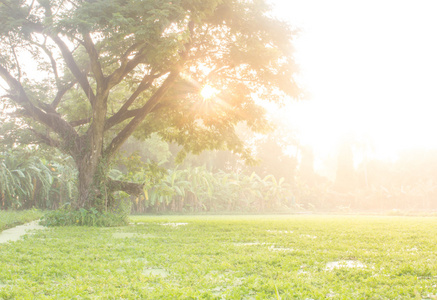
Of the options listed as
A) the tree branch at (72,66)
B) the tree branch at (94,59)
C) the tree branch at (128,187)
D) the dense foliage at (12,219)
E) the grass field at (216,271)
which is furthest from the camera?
the tree branch at (72,66)

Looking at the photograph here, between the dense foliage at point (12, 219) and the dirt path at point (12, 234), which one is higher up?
the dense foliage at point (12, 219)

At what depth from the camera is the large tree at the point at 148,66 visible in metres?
9.86

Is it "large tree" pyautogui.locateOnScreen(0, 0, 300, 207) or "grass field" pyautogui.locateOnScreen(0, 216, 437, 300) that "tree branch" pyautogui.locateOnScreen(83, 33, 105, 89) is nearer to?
"large tree" pyautogui.locateOnScreen(0, 0, 300, 207)

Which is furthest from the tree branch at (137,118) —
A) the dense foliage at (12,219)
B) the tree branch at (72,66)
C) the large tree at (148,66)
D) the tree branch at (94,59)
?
the dense foliage at (12,219)

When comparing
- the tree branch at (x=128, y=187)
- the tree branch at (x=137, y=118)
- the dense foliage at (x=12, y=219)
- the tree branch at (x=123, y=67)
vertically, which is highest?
the tree branch at (x=123, y=67)

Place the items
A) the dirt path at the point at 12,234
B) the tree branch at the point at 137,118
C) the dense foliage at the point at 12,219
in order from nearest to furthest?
1. the dirt path at the point at 12,234
2. the dense foliage at the point at 12,219
3. the tree branch at the point at 137,118

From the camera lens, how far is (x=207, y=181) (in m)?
23.5

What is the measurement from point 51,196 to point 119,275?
16286mm

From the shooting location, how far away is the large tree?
9.86m

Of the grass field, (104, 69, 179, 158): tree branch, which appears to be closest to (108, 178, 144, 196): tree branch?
(104, 69, 179, 158): tree branch

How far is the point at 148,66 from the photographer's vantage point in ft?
42.0

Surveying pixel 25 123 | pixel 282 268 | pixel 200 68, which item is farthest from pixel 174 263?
pixel 25 123

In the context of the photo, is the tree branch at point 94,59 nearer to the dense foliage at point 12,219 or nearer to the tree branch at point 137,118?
the tree branch at point 137,118

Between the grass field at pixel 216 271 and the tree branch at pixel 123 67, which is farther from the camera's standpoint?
the tree branch at pixel 123 67
